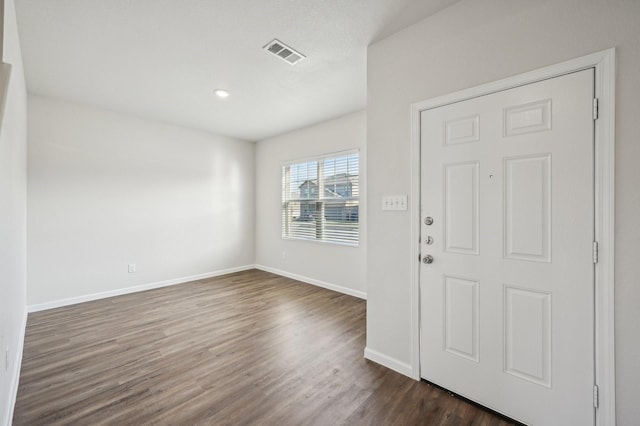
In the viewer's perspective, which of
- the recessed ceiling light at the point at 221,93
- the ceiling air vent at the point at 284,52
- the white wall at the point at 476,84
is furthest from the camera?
the recessed ceiling light at the point at 221,93

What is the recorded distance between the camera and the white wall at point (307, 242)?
3.84 metres

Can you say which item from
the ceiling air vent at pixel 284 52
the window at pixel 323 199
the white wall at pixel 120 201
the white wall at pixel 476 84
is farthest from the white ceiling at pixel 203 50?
the window at pixel 323 199

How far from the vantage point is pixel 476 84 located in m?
1.70

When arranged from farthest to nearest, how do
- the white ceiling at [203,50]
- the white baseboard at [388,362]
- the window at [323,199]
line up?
the window at [323,199] → the white baseboard at [388,362] → the white ceiling at [203,50]

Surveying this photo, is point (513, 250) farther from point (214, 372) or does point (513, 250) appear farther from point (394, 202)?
point (214, 372)

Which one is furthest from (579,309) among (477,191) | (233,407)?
(233,407)

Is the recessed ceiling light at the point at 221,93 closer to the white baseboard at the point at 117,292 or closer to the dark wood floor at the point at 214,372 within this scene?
the dark wood floor at the point at 214,372

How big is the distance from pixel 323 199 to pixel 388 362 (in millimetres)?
2736

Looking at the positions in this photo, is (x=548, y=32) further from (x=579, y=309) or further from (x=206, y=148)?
(x=206, y=148)

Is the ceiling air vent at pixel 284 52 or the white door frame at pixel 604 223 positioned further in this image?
the ceiling air vent at pixel 284 52

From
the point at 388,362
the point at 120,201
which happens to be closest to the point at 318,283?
the point at 388,362

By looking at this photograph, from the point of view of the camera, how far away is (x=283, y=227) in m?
5.00

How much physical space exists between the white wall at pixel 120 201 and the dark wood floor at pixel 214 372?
0.64m

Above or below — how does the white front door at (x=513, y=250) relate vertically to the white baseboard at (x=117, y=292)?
above
